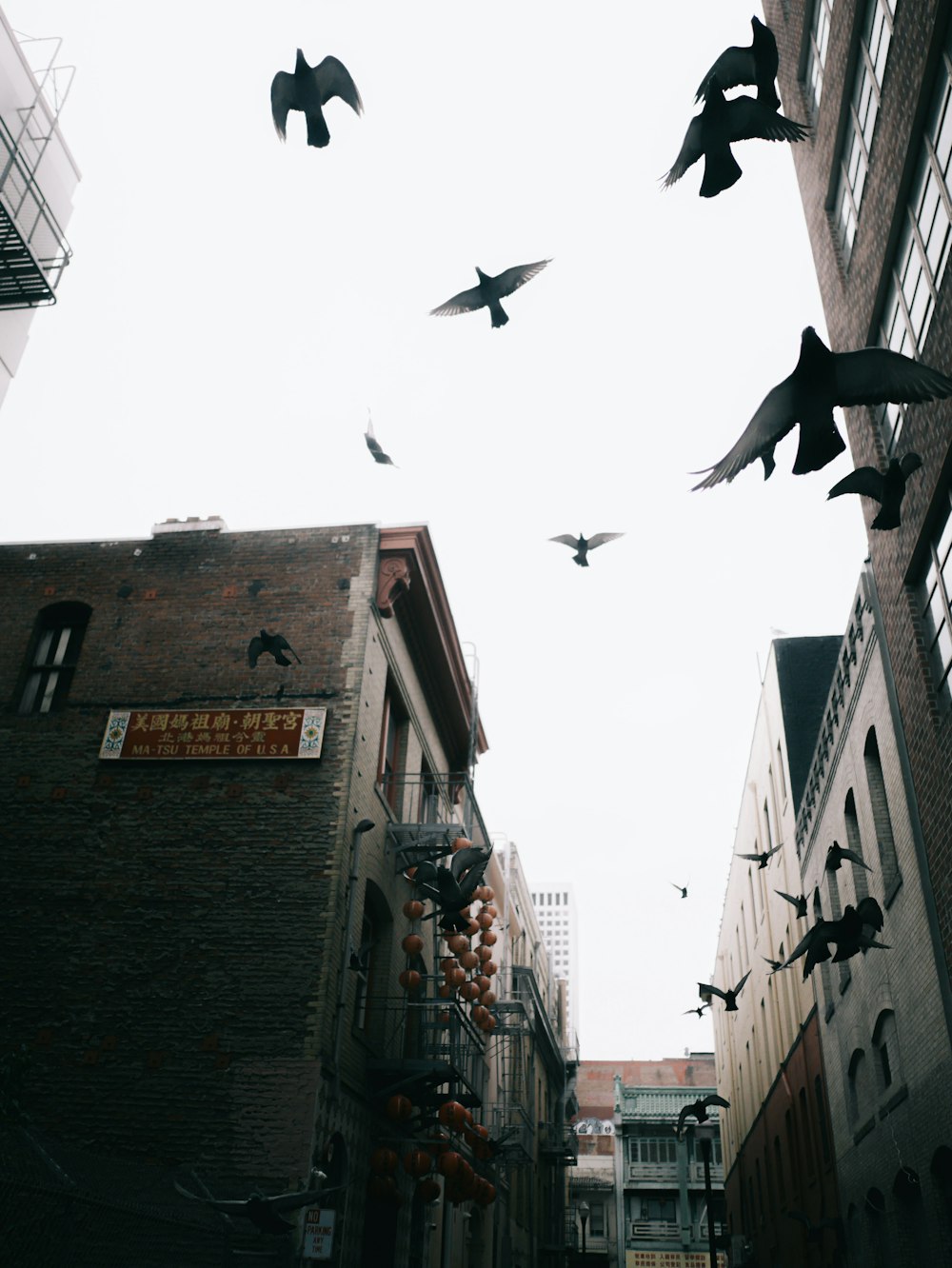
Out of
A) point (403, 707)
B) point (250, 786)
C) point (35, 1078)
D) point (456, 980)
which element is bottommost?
point (35, 1078)

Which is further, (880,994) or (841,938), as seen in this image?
(880,994)

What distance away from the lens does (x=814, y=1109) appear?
21688 millimetres

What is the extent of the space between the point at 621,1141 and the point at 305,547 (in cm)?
5312

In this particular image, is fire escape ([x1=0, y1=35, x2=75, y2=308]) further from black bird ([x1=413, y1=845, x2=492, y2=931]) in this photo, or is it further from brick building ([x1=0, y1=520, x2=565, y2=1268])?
black bird ([x1=413, y1=845, x2=492, y2=931])

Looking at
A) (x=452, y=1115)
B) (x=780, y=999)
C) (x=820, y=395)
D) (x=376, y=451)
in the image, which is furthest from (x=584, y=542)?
(x=780, y=999)

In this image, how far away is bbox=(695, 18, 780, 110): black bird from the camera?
780 cm

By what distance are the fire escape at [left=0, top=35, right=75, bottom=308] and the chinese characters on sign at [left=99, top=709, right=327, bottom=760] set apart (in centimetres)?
698

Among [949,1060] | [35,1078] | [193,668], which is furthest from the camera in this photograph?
[193,668]

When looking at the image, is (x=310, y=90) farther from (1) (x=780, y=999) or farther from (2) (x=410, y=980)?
(1) (x=780, y=999)

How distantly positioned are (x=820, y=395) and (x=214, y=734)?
10834 millimetres

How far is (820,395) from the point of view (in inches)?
273

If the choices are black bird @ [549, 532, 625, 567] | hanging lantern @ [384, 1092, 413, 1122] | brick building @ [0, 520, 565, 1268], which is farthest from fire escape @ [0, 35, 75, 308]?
hanging lantern @ [384, 1092, 413, 1122]

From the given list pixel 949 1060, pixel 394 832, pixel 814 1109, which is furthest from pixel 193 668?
pixel 814 1109

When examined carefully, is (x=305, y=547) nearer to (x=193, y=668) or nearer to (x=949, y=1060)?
(x=193, y=668)
